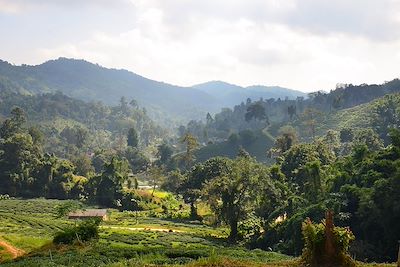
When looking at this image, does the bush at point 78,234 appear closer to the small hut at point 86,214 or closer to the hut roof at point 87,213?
the small hut at point 86,214

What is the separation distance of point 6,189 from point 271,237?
65407 millimetres

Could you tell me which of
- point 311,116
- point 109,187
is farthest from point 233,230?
point 311,116

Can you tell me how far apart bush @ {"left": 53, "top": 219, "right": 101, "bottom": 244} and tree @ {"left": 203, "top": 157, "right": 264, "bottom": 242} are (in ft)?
81.6

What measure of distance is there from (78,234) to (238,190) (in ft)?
89.3

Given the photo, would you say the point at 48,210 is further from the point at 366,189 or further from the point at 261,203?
the point at 366,189

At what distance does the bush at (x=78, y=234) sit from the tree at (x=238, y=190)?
24887 mm

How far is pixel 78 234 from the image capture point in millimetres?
36812

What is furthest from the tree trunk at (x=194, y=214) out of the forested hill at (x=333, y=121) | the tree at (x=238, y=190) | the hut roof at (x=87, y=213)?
the forested hill at (x=333, y=121)

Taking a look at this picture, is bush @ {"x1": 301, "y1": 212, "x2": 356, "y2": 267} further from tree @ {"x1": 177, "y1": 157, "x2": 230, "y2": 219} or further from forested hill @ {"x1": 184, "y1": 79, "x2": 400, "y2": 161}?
forested hill @ {"x1": 184, "y1": 79, "x2": 400, "y2": 161}

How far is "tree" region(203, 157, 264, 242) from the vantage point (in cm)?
5953

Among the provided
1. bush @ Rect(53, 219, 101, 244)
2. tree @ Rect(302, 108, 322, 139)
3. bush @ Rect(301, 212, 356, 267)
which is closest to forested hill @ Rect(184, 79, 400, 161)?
tree @ Rect(302, 108, 322, 139)

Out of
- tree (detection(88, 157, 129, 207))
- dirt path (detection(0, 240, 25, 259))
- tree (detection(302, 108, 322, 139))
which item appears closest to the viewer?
dirt path (detection(0, 240, 25, 259))

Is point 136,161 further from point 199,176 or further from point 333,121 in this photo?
point 199,176

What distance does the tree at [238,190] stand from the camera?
59.5 metres
